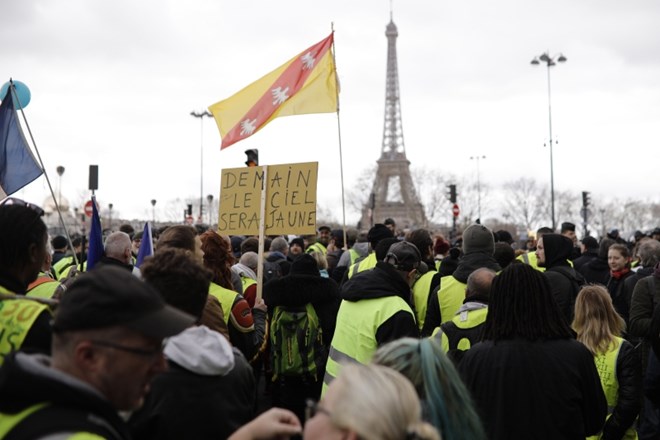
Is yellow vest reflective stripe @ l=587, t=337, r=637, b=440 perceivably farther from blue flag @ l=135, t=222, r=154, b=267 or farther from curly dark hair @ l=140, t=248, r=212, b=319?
blue flag @ l=135, t=222, r=154, b=267

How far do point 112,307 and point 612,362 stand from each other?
4211mm

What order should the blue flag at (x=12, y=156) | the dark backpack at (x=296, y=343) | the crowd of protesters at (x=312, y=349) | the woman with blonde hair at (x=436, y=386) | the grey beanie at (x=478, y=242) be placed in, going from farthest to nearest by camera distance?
the blue flag at (x=12, y=156), the grey beanie at (x=478, y=242), the dark backpack at (x=296, y=343), the woman with blonde hair at (x=436, y=386), the crowd of protesters at (x=312, y=349)

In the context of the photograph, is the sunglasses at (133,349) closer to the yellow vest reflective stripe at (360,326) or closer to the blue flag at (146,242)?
the yellow vest reflective stripe at (360,326)

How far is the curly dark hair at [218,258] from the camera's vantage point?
604cm

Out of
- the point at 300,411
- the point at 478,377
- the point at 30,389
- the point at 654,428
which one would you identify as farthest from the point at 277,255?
the point at 30,389

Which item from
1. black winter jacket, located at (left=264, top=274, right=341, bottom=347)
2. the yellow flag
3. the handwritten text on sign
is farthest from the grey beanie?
the yellow flag

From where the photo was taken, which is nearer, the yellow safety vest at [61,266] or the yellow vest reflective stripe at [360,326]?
the yellow vest reflective stripe at [360,326]

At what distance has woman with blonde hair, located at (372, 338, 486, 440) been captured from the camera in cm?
281

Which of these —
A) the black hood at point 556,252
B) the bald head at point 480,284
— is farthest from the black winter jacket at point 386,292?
the black hood at point 556,252

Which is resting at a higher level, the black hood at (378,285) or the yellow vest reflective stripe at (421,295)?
the black hood at (378,285)

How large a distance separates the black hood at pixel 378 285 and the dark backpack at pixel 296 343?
1393 millimetres

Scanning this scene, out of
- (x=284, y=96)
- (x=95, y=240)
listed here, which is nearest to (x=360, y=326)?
(x=95, y=240)

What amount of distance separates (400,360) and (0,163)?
5731mm

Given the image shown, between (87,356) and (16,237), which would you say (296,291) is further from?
(87,356)
